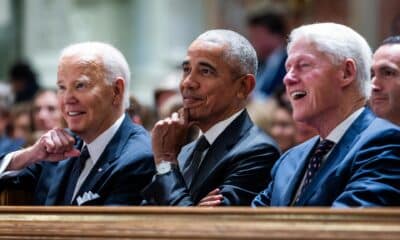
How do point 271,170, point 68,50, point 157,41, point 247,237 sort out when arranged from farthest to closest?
1. point 157,41
2. point 68,50
3. point 271,170
4. point 247,237

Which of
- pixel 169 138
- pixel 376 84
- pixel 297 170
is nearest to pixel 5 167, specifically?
pixel 169 138

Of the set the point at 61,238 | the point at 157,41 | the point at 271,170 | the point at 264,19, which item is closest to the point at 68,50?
the point at 271,170

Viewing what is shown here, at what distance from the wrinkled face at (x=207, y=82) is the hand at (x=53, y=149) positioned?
1.78ft

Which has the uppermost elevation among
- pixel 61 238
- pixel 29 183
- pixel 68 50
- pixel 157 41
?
pixel 68 50

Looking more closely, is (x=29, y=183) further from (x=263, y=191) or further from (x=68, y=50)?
(x=263, y=191)

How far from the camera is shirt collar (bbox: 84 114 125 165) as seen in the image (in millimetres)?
4570

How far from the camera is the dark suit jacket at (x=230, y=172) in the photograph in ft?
13.5

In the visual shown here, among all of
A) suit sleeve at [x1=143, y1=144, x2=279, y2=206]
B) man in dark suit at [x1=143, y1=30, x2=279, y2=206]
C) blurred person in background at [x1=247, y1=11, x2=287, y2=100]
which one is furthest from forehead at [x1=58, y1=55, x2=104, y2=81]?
blurred person in background at [x1=247, y1=11, x2=287, y2=100]

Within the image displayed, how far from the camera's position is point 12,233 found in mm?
3611

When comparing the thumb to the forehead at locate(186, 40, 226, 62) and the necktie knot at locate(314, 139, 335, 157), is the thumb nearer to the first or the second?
the forehead at locate(186, 40, 226, 62)

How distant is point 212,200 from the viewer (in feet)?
13.4

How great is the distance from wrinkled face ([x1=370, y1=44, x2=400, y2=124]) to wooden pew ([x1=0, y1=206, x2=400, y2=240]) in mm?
1250

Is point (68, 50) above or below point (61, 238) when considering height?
above

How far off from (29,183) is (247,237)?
6.03 ft
